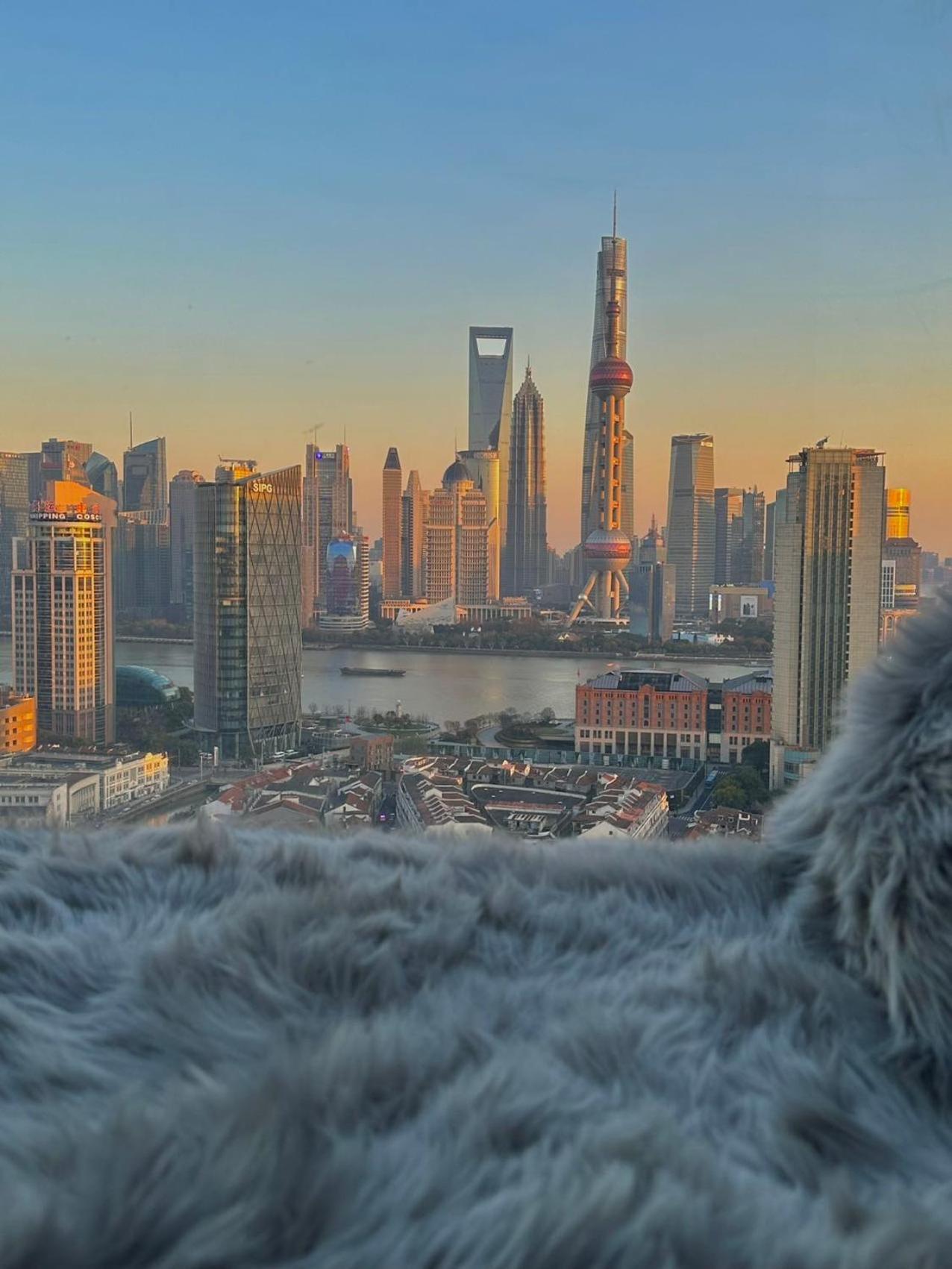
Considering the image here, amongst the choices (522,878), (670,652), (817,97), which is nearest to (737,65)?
(817,97)

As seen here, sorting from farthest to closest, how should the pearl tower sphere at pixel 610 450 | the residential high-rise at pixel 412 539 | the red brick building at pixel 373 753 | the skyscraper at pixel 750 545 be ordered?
the pearl tower sphere at pixel 610 450
the residential high-rise at pixel 412 539
the skyscraper at pixel 750 545
the red brick building at pixel 373 753

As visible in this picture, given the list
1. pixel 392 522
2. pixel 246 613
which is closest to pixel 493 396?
pixel 392 522

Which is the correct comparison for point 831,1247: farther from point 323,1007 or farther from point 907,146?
point 907,146

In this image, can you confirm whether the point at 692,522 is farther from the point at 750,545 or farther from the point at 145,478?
the point at 145,478

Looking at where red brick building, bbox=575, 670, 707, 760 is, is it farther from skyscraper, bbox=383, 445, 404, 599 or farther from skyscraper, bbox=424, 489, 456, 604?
skyscraper, bbox=424, 489, 456, 604

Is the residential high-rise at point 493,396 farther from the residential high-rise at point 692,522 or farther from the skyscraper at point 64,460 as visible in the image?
the skyscraper at point 64,460

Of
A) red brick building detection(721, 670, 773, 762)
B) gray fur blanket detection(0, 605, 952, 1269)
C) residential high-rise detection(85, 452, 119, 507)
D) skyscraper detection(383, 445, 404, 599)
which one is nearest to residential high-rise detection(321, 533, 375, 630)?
skyscraper detection(383, 445, 404, 599)

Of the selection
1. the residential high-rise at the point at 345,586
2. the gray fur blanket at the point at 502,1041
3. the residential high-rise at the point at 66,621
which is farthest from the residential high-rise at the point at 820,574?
the residential high-rise at the point at 345,586
